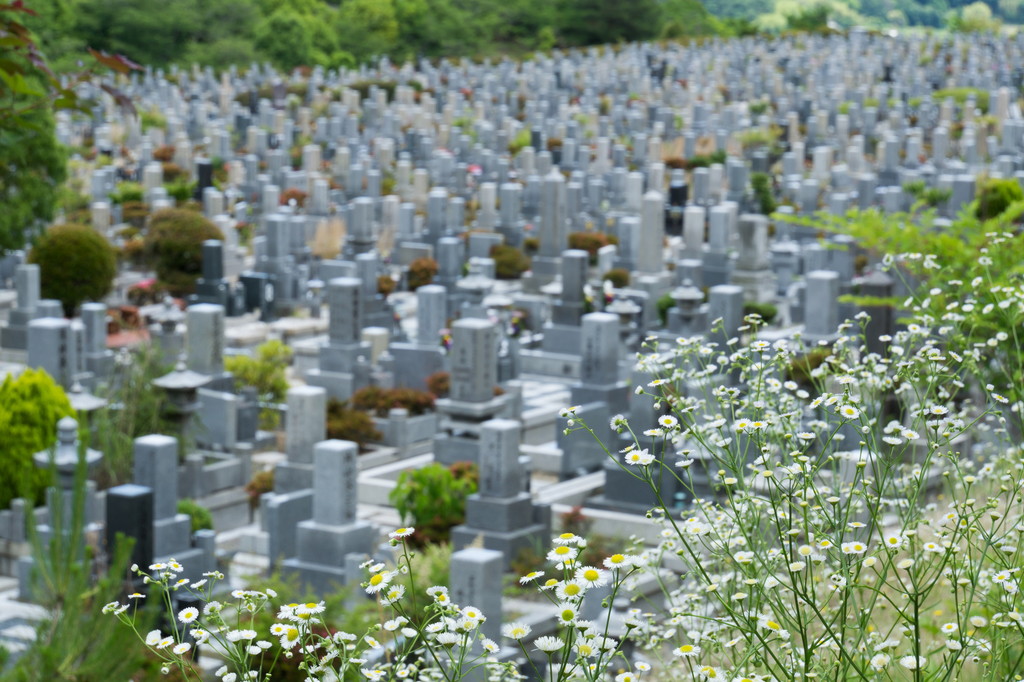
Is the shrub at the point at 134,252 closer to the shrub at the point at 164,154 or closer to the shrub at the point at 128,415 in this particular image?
the shrub at the point at 128,415

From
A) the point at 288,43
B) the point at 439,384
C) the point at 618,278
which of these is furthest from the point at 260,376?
the point at 288,43

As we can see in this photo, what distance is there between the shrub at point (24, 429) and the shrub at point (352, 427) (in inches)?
106

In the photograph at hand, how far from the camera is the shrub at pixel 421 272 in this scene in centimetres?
1944

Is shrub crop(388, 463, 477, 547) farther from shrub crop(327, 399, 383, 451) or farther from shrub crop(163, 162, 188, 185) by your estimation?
shrub crop(163, 162, 188, 185)

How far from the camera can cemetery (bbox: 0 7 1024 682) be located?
133 inches

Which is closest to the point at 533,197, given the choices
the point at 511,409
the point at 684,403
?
the point at 511,409

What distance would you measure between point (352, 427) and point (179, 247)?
6843mm

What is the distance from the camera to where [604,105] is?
1518 inches

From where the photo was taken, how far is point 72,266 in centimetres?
1769

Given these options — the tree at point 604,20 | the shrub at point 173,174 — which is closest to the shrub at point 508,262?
the shrub at point 173,174

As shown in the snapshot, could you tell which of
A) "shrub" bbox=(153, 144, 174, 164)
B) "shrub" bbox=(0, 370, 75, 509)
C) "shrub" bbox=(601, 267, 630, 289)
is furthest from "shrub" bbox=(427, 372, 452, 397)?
"shrub" bbox=(153, 144, 174, 164)

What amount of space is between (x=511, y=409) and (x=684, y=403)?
10.0 metres

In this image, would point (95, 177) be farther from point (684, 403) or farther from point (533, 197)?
point (684, 403)

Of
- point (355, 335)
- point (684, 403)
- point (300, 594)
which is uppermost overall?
point (684, 403)
